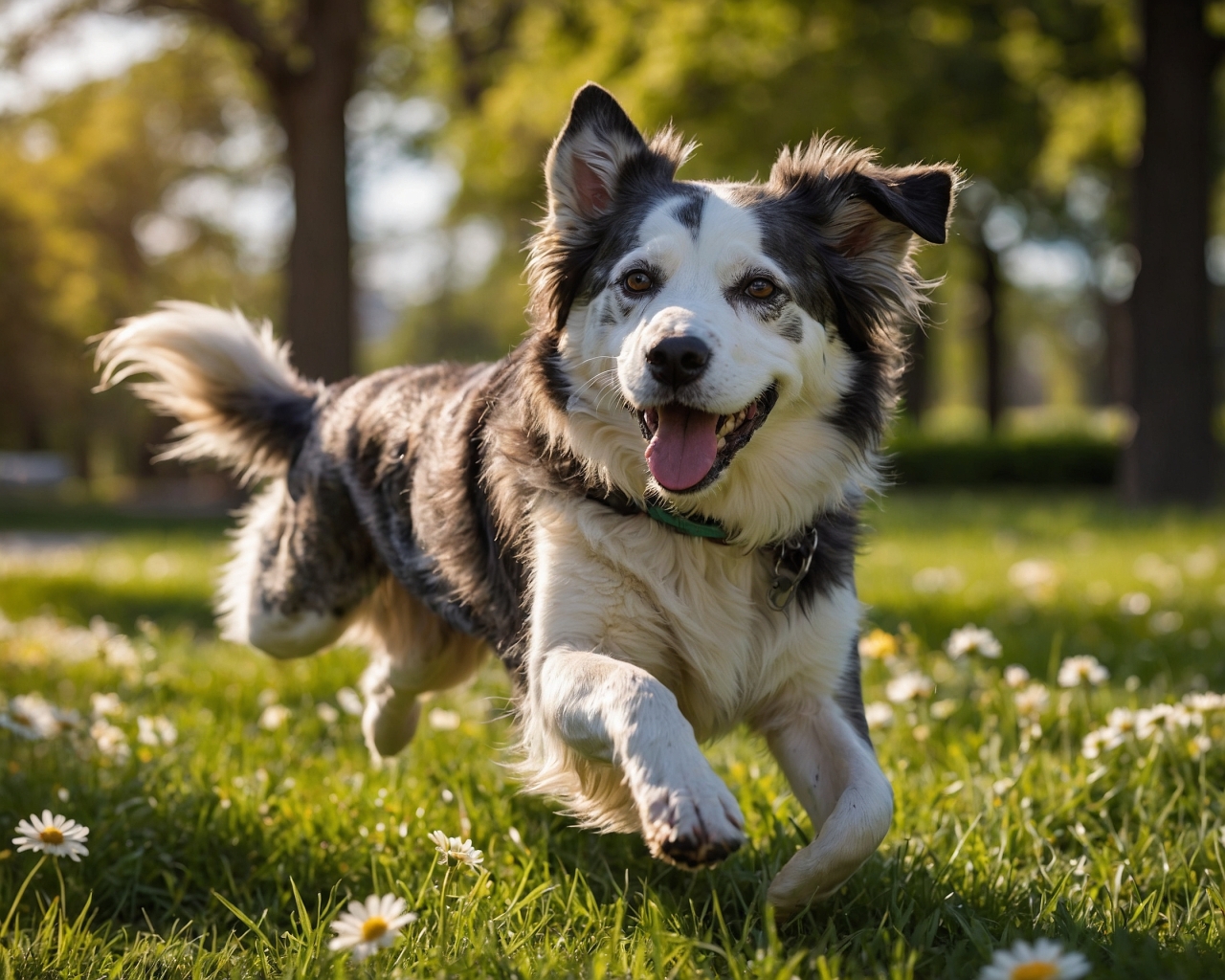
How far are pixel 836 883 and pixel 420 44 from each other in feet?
61.9

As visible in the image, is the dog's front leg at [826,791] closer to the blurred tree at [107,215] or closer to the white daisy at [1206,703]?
the white daisy at [1206,703]

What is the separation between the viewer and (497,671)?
549cm

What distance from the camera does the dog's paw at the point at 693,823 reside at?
242cm

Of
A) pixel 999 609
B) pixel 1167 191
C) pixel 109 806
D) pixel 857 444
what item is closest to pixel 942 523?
pixel 1167 191

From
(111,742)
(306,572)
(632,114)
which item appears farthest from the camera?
(632,114)

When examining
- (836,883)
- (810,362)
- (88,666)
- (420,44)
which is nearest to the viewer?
(836,883)

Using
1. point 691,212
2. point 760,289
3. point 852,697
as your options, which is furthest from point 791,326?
point 852,697

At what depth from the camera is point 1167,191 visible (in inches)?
543

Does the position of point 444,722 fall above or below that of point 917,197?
below

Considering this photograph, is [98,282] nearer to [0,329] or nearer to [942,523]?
[0,329]

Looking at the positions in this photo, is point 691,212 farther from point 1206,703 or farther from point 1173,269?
point 1173,269

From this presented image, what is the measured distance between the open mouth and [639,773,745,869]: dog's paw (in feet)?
2.95

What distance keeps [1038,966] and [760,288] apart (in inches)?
77.0

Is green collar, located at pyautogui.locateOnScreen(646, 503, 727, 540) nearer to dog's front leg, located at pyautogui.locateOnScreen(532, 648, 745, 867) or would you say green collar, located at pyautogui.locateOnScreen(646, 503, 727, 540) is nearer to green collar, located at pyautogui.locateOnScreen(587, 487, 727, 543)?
green collar, located at pyautogui.locateOnScreen(587, 487, 727, 543)
